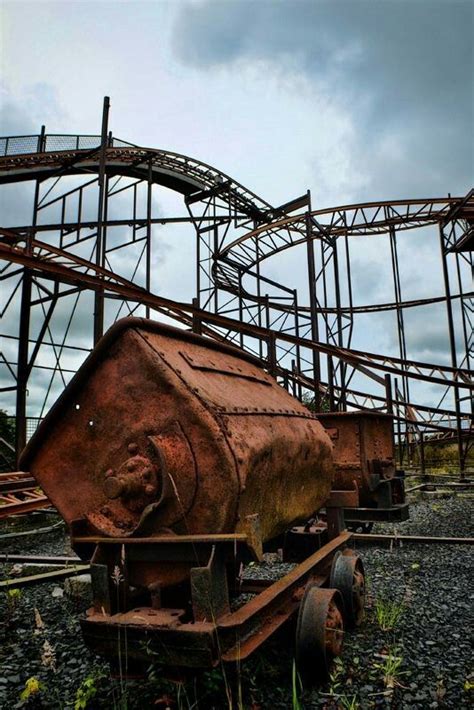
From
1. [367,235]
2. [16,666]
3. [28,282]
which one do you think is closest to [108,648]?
[16,666]

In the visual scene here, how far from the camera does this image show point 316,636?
2.85 metres

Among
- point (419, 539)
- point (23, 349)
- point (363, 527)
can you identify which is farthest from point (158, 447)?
point (23, 349)

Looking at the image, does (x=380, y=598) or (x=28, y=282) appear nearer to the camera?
(x=380, y=598)

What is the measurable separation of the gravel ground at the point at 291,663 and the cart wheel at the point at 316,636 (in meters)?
0.09

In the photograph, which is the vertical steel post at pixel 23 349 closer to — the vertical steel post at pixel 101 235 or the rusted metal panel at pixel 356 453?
the vertical steel post at pixel 101 235

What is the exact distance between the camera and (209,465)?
8.56ft

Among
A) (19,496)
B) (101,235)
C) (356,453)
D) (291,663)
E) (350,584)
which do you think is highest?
(101,235)

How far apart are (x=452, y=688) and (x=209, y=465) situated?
189cm

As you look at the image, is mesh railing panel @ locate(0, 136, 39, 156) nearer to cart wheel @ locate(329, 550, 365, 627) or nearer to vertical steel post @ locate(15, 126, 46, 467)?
vertical steel post @ locate(15, 126, 46, 467)

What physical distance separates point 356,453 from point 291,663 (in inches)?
150

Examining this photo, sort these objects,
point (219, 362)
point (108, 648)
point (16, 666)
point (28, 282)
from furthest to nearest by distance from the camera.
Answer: point (28, 282) → point (219, 362) → point (16, 666) → point (108, 648)

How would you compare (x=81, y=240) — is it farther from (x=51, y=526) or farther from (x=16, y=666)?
(x=16, y=666)

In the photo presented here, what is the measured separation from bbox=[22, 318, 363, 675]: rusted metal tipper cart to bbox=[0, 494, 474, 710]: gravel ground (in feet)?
0.83

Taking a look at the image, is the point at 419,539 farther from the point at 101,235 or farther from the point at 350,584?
the point at 101,235
